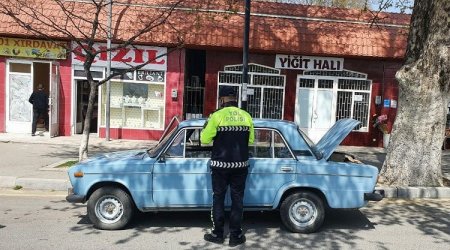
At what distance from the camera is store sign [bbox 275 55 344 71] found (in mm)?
15219

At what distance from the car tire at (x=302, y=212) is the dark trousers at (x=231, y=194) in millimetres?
724

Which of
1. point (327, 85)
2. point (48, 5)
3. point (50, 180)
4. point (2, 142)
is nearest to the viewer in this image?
point (50, 180)

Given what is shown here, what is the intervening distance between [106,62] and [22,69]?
2.90m

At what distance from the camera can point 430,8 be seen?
28.0 ft

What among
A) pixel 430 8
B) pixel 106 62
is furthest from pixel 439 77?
pixel 106 62

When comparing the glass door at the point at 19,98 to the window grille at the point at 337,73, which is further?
the window grille at the point at 337,73

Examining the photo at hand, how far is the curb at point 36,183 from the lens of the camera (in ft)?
27.2

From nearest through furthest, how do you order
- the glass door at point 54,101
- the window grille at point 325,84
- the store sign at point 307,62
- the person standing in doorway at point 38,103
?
the glass door at point 54,101
the person standing in doorway at point 38,103
the store sign at point 307,62
the window grille at point 325,84

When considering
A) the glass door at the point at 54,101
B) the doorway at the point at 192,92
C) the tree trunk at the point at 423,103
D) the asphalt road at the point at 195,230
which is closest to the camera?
the asphalt road at the point at 195,230

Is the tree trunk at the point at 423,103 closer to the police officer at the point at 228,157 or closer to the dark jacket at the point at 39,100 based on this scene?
the police officer at the point at 228,157

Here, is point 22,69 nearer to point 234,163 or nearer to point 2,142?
point 2,142

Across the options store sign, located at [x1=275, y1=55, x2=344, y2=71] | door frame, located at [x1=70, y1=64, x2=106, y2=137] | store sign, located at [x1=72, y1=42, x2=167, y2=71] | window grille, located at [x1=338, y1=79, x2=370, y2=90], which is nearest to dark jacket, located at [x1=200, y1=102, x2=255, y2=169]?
store sign, located at [x1=72, y1=42, x2=167, y2=71]

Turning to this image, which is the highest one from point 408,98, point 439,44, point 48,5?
point 48,5

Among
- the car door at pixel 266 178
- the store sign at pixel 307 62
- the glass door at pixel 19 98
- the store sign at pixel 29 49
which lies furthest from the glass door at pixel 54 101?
the car door at pixel 266 178
